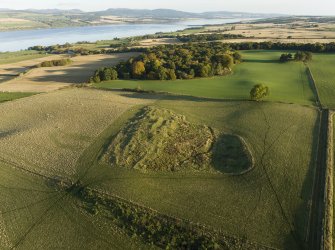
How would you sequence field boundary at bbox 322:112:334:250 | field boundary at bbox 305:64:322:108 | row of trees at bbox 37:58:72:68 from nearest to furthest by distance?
1. field boundary at bbox 322:112:334:250
2. field boundary at bbox 305:64:322:108
3. row of trees at bbox 37:58:72:68

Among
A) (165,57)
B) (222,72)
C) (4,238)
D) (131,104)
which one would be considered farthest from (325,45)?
(4,238)

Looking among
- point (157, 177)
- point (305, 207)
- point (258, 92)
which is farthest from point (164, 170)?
point (258, 92)

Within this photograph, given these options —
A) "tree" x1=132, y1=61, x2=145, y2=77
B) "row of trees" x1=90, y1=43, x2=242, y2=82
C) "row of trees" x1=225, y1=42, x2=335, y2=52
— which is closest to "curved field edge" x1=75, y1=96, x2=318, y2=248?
"row of trees" x1=90, y1=43, x2=242, y2=82

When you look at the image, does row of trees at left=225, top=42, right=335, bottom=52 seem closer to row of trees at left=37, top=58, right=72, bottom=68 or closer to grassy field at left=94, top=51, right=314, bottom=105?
grassy field at left=94, top=51, right=314, bottom=105

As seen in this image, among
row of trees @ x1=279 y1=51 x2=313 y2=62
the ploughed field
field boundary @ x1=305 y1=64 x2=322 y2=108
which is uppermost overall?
row of trees @ x1=279 y1=51 x2=313 y2=62

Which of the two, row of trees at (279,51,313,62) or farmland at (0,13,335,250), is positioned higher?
row of trees at (279,51,313,62)

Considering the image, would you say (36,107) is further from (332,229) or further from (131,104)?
(332,229)

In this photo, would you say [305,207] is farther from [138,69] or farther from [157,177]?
[138,69]
